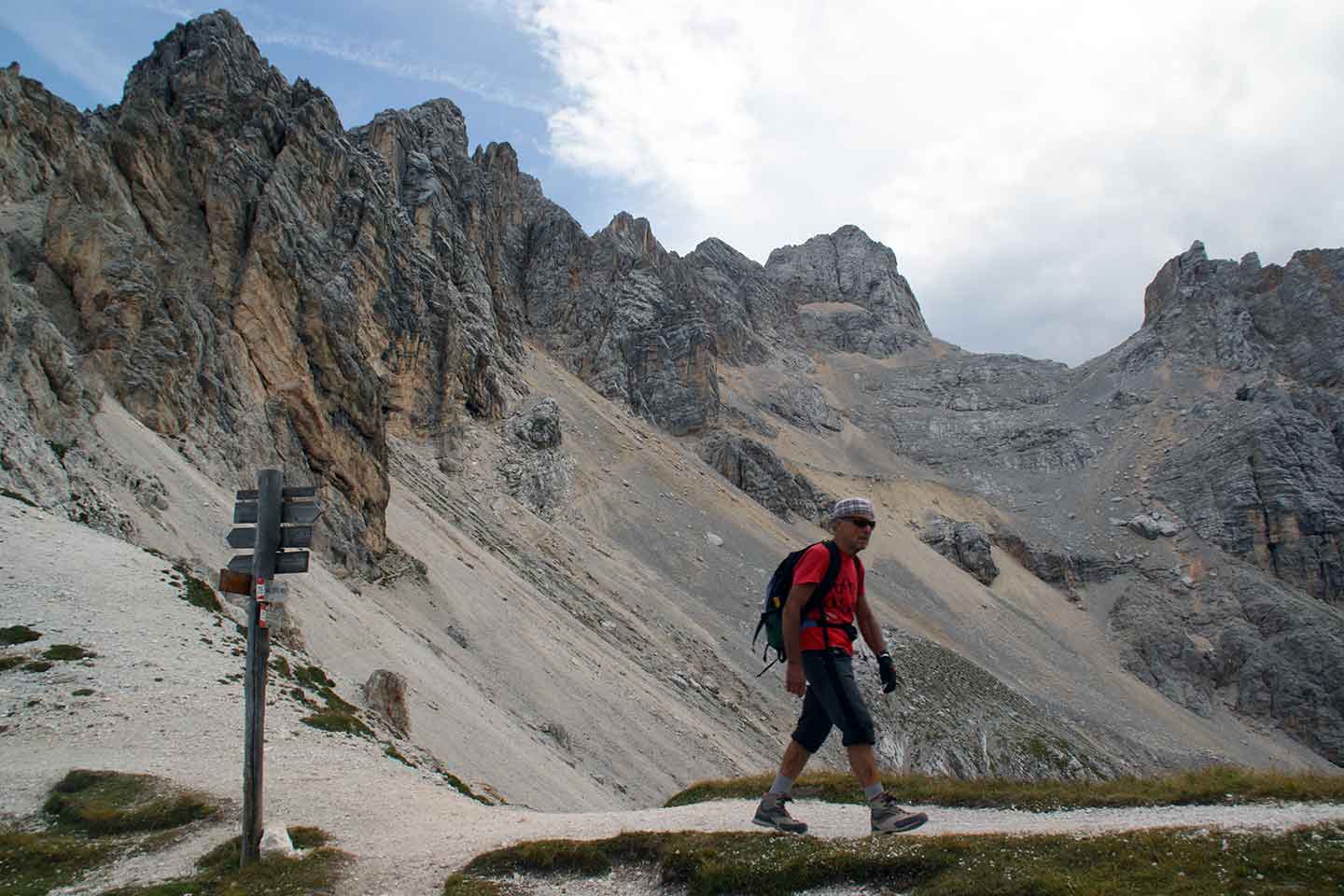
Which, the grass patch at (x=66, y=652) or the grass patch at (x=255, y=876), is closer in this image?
the grass patch at (x=255, y=876)

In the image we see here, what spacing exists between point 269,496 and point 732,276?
14386 centimetres

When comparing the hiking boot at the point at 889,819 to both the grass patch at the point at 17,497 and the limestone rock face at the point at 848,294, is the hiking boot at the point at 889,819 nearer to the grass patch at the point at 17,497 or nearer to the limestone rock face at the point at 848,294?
the grass patch at the point at 17,497

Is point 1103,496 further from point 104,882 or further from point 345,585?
point 104,882

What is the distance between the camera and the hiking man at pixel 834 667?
6.71 metres

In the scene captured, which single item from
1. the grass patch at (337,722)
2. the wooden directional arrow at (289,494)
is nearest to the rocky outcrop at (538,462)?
the grass patch at (337,722)

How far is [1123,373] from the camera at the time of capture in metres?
116

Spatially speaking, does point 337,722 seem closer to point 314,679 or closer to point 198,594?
point 314,679

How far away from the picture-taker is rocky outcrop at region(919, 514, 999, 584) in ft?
264

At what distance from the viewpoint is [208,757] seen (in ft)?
37.5

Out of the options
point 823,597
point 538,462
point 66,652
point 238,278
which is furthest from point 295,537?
point 538,462

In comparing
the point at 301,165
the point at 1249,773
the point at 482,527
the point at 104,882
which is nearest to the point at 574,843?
the point at 104,882

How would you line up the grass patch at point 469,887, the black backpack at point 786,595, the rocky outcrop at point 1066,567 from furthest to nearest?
1. the rocky outcrop at point 1066,567
2. the black backpack at point 786,595
3. the grass patch at point 469,887

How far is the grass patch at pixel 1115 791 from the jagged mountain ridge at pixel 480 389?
21143 mm

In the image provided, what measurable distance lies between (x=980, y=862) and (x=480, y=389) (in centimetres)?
5827
